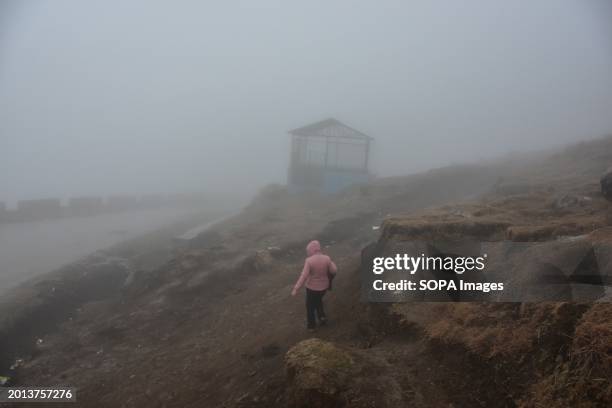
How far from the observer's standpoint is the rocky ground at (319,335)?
167 inches

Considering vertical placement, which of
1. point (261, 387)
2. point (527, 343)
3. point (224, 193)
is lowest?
point (224, 193)

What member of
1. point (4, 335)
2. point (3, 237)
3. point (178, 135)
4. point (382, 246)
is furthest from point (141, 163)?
point (382, 246)

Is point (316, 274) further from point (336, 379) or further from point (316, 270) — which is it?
point (336, 379)

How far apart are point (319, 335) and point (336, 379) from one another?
2.60 meters

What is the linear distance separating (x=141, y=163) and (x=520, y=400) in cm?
9615

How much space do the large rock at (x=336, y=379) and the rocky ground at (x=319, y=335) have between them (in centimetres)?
2

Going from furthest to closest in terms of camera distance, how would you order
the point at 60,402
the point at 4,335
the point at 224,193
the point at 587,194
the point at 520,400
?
the point at 224,193
the point at 4,335
the point at 587,194
the point at 60,402
the point at 520,400

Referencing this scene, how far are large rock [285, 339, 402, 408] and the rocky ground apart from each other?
0.05ft

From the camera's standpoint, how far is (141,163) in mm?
90812

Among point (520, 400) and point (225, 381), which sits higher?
point (520, 400)

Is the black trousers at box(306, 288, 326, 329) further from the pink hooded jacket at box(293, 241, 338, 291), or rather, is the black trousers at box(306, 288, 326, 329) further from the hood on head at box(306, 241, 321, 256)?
the hood on head at box(306, 241, 321, 256)

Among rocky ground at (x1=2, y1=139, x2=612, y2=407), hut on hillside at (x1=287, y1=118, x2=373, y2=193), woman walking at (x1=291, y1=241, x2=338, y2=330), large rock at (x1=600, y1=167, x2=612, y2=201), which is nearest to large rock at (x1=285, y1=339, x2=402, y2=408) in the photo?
rocky ground at (x1=2, y1=139, x2=612, y2=407)

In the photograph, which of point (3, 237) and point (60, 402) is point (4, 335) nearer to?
point (60, 402)

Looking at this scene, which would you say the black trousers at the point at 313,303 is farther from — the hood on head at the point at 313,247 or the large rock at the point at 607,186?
the large rock at the point at 607,186
